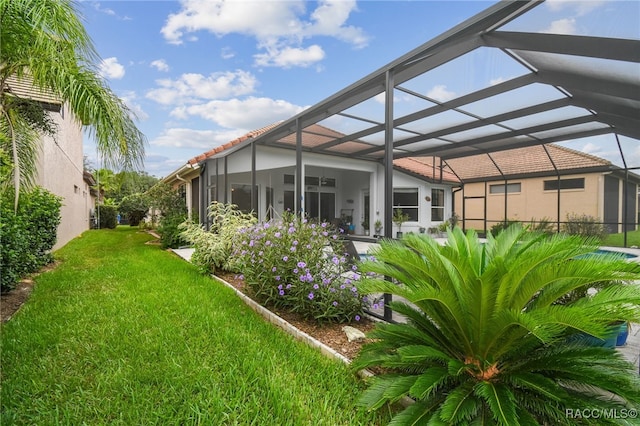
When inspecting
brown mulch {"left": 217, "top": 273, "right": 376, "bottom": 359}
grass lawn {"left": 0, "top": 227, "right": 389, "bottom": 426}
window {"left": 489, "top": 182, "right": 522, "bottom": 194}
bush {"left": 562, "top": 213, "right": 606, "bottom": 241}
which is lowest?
brown mulch {"left": 217, "top": 273, "right": 376, "bottom": 359}

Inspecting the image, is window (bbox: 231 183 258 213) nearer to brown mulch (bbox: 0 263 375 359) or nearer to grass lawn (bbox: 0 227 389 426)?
brown mulch (bbox: 0 263 375 359)

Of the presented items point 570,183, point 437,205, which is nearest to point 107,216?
point 437,205

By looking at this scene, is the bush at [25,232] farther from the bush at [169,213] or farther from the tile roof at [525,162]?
the tile roof at [525,162]

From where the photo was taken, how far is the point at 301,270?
14.8ft

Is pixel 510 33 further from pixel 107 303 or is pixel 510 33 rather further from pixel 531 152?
pixel 531 152

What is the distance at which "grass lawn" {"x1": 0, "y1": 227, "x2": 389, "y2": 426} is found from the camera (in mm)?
2447

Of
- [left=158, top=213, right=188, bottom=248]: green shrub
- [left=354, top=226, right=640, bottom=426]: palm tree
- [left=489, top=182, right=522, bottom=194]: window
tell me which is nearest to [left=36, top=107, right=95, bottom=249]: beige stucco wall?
[left=158, top=213, right=188, bottom=248]: green shrub

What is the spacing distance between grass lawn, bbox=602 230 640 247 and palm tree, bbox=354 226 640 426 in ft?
39.5

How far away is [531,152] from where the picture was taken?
11523 mm

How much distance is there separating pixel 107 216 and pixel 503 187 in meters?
26.7

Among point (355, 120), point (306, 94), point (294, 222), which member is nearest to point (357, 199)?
point (306, 94)

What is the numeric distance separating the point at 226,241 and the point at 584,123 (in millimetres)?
9168

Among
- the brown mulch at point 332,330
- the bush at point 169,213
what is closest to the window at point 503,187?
the brown mulch at point 332,330

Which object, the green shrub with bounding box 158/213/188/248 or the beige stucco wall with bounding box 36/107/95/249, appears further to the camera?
the green shrub with bounding box 158/213/188/248
